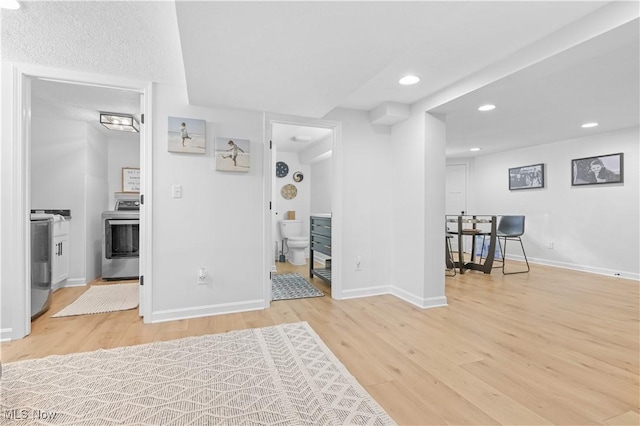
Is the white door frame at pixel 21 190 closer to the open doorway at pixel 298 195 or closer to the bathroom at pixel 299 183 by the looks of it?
the open doorway at pixel 298 195

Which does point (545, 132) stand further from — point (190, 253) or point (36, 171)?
point (36, 171)

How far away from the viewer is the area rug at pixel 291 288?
3.33 m

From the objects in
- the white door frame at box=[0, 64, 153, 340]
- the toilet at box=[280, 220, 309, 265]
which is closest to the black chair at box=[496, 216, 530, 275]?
the toilet at box=[280, 220, 309, 265]

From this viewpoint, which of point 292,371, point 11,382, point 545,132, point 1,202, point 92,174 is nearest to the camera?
point 11,382

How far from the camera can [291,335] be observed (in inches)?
88.4

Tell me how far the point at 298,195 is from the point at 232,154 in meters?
3.42

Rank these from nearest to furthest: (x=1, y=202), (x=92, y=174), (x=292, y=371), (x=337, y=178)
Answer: (x=292, y=371) → (x=1, y=202) → (x=337, y=178) → (x=92, y=174)

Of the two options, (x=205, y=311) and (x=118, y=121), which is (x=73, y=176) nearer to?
(x=118, y=121)

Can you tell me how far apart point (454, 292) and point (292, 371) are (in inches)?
98.2

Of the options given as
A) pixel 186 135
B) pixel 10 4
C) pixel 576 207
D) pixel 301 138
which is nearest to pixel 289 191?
pixel 301 138

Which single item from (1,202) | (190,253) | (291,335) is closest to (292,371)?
(291,335)

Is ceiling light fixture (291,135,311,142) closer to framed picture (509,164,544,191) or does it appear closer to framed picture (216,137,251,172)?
framed picture (216,137,251,172)

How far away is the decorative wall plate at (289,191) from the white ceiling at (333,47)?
10.4 feet

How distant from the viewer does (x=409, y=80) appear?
2.56 meters
